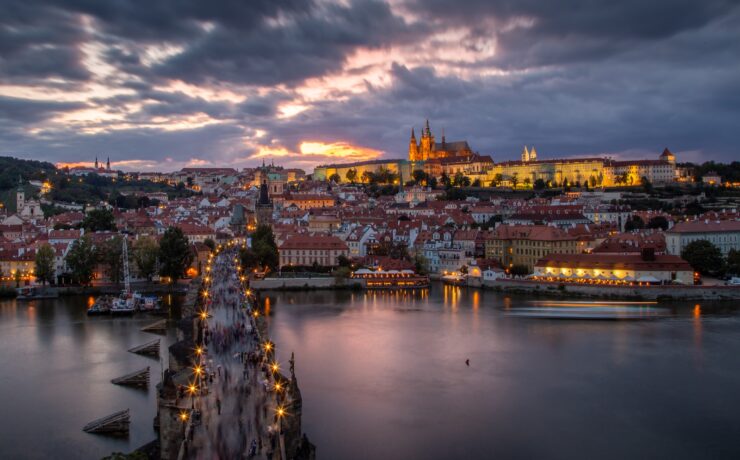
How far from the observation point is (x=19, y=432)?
847 cm

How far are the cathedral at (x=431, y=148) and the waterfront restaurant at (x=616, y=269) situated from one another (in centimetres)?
4281

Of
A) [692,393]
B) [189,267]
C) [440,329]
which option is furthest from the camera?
[189,267]

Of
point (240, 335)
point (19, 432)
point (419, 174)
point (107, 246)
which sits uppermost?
point (419, 174)

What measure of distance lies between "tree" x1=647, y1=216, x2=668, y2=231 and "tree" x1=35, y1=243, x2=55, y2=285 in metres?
22.7

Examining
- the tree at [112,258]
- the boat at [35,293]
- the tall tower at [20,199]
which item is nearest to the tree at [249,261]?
the tree at [112,258]

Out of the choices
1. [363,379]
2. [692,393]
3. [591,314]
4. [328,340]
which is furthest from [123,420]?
[591,314]

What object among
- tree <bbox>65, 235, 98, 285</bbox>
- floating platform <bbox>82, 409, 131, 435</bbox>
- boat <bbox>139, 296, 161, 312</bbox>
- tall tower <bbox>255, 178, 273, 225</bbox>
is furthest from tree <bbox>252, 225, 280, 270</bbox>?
floating platform <bbox>82, 409, 131, 435</bbox>

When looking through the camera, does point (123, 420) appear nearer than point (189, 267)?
Yes

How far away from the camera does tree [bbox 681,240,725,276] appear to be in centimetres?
2091

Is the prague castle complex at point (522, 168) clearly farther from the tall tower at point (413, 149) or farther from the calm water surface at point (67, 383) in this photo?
the calm water surface at point (67, 383)

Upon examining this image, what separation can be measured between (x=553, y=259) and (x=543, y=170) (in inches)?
1238

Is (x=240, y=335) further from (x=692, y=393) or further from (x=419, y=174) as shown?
(x=419, y=174)

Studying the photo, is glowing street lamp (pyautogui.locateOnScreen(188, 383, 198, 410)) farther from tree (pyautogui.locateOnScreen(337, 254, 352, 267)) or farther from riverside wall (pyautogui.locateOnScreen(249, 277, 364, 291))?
tree (pyautogui.locateOnScreen(337, 254, 352, 267))

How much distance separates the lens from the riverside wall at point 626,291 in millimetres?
18328
